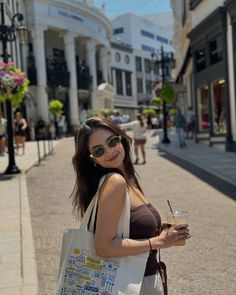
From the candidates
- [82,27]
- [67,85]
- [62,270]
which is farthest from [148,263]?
[82,27]

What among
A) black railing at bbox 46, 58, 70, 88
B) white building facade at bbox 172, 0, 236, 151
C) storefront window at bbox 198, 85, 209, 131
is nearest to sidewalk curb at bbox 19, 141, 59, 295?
white building facade at bbox 172, 0, 236, 151

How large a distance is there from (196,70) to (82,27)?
28.3 metres

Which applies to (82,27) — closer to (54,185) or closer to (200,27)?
(200,27)

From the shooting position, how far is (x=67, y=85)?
154 ft

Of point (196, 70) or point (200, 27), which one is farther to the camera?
point (196, 70)

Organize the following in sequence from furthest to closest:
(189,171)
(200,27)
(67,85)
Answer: (67,85) < (200,27) < (189,171)

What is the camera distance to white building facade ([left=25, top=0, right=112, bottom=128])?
144 ft

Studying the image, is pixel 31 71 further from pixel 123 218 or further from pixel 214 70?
pixel 123 218

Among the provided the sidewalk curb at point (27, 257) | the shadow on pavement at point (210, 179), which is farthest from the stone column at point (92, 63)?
the sidewalk curb at point (27, 257)

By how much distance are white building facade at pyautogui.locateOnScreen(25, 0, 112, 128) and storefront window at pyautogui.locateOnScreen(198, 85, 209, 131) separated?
2081 centimetres

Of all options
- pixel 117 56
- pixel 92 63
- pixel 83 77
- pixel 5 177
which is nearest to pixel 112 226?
pixel 5 177

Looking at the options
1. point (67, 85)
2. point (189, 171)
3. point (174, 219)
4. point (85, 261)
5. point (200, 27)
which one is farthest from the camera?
point (67, 85)

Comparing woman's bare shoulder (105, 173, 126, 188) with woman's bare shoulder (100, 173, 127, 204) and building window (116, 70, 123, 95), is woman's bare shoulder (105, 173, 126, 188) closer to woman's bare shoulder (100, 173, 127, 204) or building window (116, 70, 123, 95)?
woman's bare shoulder (100, 173, 127, 204)

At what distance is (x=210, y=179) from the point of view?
1216cm
